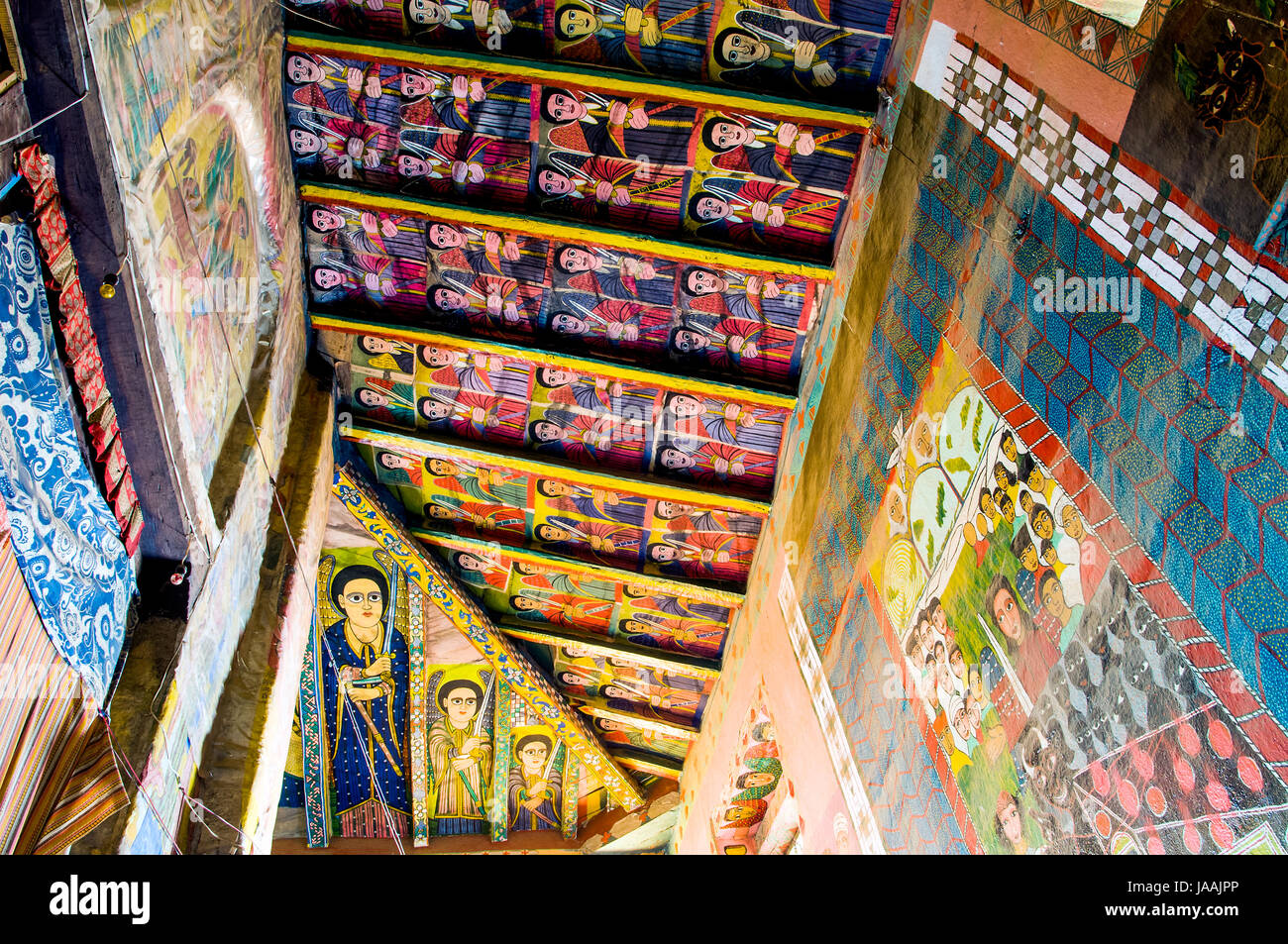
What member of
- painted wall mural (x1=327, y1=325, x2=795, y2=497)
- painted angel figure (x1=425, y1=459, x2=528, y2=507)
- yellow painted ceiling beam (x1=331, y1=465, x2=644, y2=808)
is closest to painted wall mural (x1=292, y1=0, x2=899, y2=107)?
painted wall mural (x1=327, y1=325, x2=795, y2=497)

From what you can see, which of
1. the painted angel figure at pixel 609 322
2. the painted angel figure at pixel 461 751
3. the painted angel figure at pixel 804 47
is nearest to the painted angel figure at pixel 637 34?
the painted angel figure at pixel 804 47

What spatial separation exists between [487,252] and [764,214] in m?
1.34

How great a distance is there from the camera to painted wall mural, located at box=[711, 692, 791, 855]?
545cm

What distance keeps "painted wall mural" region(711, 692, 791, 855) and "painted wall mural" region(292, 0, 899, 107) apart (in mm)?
3133

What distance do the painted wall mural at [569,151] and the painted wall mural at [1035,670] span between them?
A: 144 centimetres

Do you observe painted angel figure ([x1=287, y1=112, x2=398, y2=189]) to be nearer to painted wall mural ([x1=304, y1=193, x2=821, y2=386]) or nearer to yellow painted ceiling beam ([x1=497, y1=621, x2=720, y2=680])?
painted wall mural ([x1=304, y1=193, x2=821, y2=386])

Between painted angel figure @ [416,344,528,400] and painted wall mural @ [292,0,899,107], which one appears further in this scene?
painted angel figure @ [416,344,528,400]

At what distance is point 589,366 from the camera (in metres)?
4.95

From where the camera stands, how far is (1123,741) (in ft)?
7.28

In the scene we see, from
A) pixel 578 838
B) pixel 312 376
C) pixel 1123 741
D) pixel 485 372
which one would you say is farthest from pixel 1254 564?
pixel 578 838

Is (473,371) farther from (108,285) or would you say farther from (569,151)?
(108,285)

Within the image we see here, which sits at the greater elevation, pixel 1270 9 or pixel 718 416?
pixel 1270 9

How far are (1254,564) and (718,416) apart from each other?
11.1 ft
